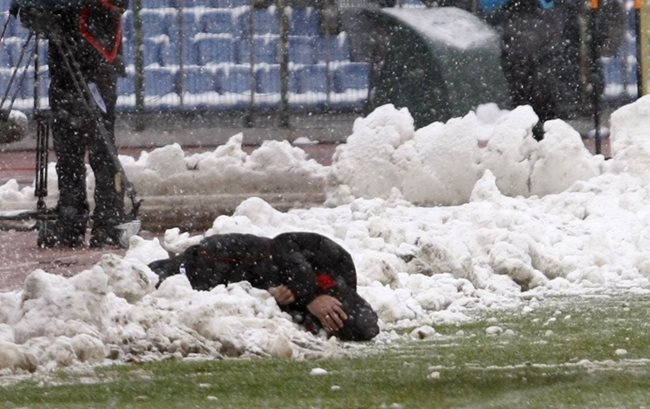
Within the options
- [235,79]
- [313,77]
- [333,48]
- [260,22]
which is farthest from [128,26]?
[333,48]

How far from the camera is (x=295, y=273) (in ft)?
23.0

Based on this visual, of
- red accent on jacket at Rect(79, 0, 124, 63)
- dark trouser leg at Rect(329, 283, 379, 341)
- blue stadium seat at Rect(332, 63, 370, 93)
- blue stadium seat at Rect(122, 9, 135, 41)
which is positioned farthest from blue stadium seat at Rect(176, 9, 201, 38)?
dark trouser leg at Rect(329, 283, 379, 341)

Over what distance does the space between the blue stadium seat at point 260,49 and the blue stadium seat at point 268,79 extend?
0.09 m

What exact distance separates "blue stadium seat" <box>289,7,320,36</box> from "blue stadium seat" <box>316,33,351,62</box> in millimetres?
118

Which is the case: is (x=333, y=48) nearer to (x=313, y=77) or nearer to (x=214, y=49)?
(x=313, y=77)

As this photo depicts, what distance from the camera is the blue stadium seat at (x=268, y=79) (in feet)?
59.4

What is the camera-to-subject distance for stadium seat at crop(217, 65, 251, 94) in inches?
711

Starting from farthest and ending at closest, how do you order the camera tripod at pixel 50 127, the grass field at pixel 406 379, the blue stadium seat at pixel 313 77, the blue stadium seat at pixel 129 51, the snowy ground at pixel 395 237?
the blue stadium seat at pixel 313 77 < the blue stadium seat at pixel 129 51 < the camera tripod at pixel 50 127 < the snowy ground at pixel 395 237 < the grass field at pixel 406 379

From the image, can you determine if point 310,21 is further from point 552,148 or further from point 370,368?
point 370,368

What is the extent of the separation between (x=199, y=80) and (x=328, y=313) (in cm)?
1136

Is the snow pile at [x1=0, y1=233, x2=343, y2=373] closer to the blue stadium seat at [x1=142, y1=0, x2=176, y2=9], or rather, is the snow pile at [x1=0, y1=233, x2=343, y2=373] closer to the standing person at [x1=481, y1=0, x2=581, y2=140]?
the standing person at [x1=481, y1=0, x2=581, y2=140]

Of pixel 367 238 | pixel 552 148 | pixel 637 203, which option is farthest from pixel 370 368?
pixel 552 148

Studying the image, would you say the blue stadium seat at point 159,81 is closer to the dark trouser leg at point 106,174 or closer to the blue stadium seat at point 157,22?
the blue stadium seat at point 157,22

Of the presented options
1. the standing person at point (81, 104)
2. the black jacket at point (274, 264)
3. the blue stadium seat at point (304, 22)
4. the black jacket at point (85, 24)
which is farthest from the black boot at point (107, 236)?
the blue stadium seat at point (304, 22)
